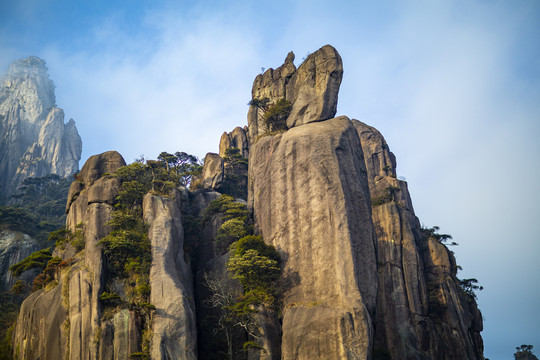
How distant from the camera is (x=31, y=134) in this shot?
15538 centimetres

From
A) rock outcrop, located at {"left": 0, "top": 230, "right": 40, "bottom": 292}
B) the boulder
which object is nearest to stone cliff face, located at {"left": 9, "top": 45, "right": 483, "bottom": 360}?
the boulder

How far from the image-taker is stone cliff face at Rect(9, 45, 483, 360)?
37.0 meters

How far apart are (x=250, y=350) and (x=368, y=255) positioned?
44.7 feet

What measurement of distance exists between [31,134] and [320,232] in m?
143

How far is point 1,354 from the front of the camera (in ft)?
142

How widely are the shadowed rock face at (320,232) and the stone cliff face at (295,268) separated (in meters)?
0.11

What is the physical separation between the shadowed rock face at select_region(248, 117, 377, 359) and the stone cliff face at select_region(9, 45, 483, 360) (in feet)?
0.37

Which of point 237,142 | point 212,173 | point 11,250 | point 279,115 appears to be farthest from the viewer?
point 237,142

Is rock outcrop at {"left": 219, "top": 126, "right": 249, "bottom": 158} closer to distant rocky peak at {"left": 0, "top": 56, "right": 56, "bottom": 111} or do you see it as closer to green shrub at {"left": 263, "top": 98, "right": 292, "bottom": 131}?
green shrub at {"left": 263, "top": 98, "right": 292, "bottom": 131}

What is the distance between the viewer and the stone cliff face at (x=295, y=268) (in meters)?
37.0

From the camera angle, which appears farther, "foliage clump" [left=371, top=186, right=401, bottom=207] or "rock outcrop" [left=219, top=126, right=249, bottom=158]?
"rock outcrop" [left=219, top=126, right=249, bottom=158]

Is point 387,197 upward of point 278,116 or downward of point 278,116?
downward

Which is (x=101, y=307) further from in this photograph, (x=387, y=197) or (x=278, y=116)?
(x=387, y=197)

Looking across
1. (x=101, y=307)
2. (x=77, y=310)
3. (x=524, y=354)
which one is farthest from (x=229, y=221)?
(x=524, y=354)
